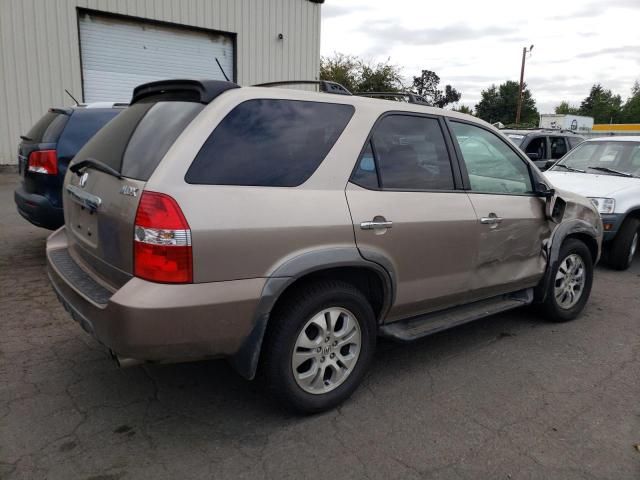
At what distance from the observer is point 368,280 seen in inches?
126

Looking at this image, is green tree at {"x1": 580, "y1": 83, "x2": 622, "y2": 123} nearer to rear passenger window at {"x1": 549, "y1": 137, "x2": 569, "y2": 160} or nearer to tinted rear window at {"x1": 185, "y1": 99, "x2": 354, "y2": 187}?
rear passenger window at {"x1": 549, "y1": 137, "x2": 569, "y2": 160}

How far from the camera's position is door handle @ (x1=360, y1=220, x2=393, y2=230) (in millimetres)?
2967

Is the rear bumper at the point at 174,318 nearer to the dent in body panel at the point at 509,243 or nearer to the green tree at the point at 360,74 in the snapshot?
the dent in body panel at the point at 509,243

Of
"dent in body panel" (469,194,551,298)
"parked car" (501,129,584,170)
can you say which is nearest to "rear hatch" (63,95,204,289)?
"dent in body panel" (469,194,551,298)

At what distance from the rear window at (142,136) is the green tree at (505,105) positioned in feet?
272

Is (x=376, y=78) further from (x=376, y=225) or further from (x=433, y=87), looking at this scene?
(x=433, y=87)

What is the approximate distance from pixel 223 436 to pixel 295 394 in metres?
0.43

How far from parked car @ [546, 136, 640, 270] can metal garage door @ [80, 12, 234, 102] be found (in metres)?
9.82

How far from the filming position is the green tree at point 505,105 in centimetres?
8106

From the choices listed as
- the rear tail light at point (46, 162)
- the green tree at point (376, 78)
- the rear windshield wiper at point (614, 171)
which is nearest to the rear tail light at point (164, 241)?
the rear tail light at point (46, 162)

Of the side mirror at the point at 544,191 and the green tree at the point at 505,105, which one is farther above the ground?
the green tree at the point at 505,105

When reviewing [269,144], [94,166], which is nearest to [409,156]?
[269,144]

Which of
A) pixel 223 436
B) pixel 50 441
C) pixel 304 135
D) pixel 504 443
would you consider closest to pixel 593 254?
pixel 504 443

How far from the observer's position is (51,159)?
541 cm
